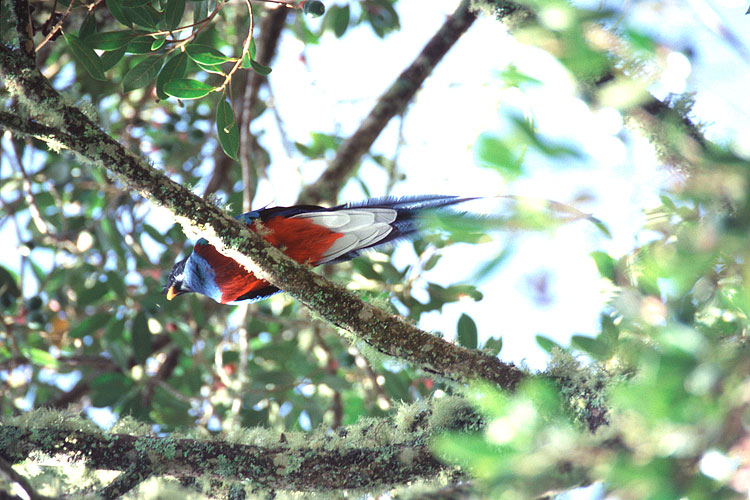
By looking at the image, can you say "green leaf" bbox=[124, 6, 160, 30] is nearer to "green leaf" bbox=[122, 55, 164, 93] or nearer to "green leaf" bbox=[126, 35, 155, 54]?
"green leaf" bbox=[126, 35, 155, 54]

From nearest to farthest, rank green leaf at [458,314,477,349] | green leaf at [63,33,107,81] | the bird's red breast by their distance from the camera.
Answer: green leaf at [63,33,107,81], the bird's red breast, green leaf at [458,314,477,349]

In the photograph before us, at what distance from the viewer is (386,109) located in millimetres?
3840

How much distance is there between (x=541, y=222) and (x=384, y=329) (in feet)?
3.82

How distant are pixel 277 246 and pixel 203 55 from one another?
34.8 inches

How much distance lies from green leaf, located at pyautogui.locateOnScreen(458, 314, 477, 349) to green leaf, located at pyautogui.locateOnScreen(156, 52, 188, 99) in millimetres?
1714

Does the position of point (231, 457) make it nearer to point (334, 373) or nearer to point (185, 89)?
point (185, 89)

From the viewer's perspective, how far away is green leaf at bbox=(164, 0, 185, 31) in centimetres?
211

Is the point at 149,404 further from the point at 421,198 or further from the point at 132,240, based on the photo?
the point at 421,198

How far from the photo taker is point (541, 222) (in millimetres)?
816

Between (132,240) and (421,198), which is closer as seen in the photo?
(421,198)

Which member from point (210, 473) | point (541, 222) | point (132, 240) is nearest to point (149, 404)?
point (132, 240)

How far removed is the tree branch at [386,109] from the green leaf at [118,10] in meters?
1.75

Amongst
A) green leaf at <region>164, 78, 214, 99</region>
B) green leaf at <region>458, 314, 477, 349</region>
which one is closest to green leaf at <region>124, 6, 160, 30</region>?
green leaf at <region>164, 78, 214, 99</region>

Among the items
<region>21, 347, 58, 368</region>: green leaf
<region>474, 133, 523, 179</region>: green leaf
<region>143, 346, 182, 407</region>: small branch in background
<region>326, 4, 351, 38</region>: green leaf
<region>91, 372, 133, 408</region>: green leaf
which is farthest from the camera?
<region>143, 346, 182, 407</region>: small branch in background
